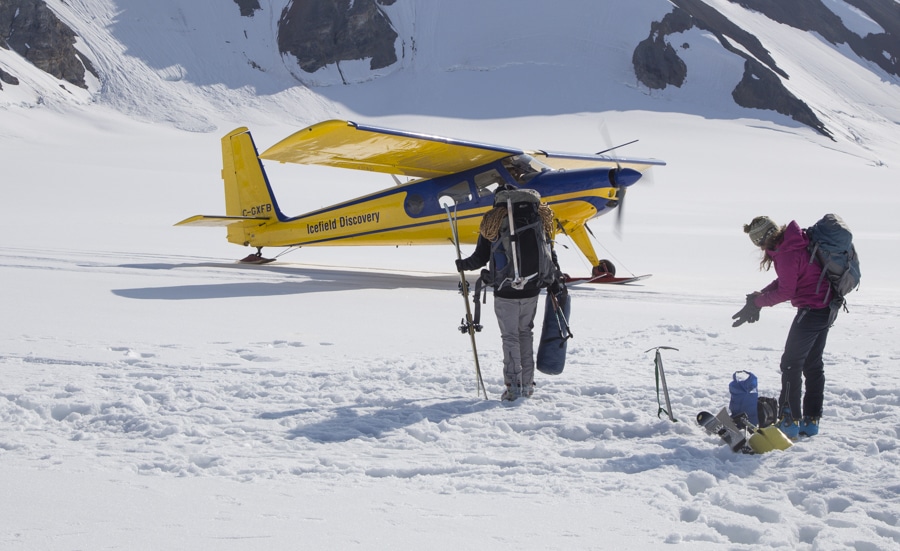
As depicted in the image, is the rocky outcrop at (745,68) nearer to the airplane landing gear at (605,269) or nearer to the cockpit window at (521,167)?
the airplane landing gear at (605,269)

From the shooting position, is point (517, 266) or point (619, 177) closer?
point (517, 266)

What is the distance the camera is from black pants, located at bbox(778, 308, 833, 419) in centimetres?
455

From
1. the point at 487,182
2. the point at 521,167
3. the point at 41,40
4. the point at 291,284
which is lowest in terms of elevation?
the point at 291,284

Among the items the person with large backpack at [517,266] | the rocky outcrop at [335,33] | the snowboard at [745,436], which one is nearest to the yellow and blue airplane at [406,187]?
the person with large backpack at [517,266]

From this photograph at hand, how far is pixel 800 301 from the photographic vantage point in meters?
4.55

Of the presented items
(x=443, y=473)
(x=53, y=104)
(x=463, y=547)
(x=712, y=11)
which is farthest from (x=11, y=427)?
(x=712, y=11)

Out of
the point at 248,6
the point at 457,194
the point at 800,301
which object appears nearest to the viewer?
the point at 800,301

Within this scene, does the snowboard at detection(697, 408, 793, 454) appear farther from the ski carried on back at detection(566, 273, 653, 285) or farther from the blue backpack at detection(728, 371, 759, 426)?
the ski carried on back at detection(566, 273, 653, 285)

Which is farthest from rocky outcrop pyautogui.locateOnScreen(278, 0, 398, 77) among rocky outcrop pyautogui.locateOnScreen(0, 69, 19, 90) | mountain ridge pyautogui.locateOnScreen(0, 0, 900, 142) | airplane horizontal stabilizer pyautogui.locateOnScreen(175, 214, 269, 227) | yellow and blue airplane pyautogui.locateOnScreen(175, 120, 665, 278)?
airplane horizontal stabilizer pyautogui.locateOnScreen(175, 214, 269, 227)

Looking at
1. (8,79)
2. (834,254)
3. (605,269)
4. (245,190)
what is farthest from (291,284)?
(8,79)

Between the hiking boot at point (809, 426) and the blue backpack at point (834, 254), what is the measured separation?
A: 75cm

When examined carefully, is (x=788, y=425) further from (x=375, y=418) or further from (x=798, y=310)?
(x=375, y=418)

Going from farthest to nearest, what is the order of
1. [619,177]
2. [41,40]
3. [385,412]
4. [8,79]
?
[41,40] < [8,79] < [619,177] < [385,412]

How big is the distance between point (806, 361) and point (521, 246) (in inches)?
76.7
